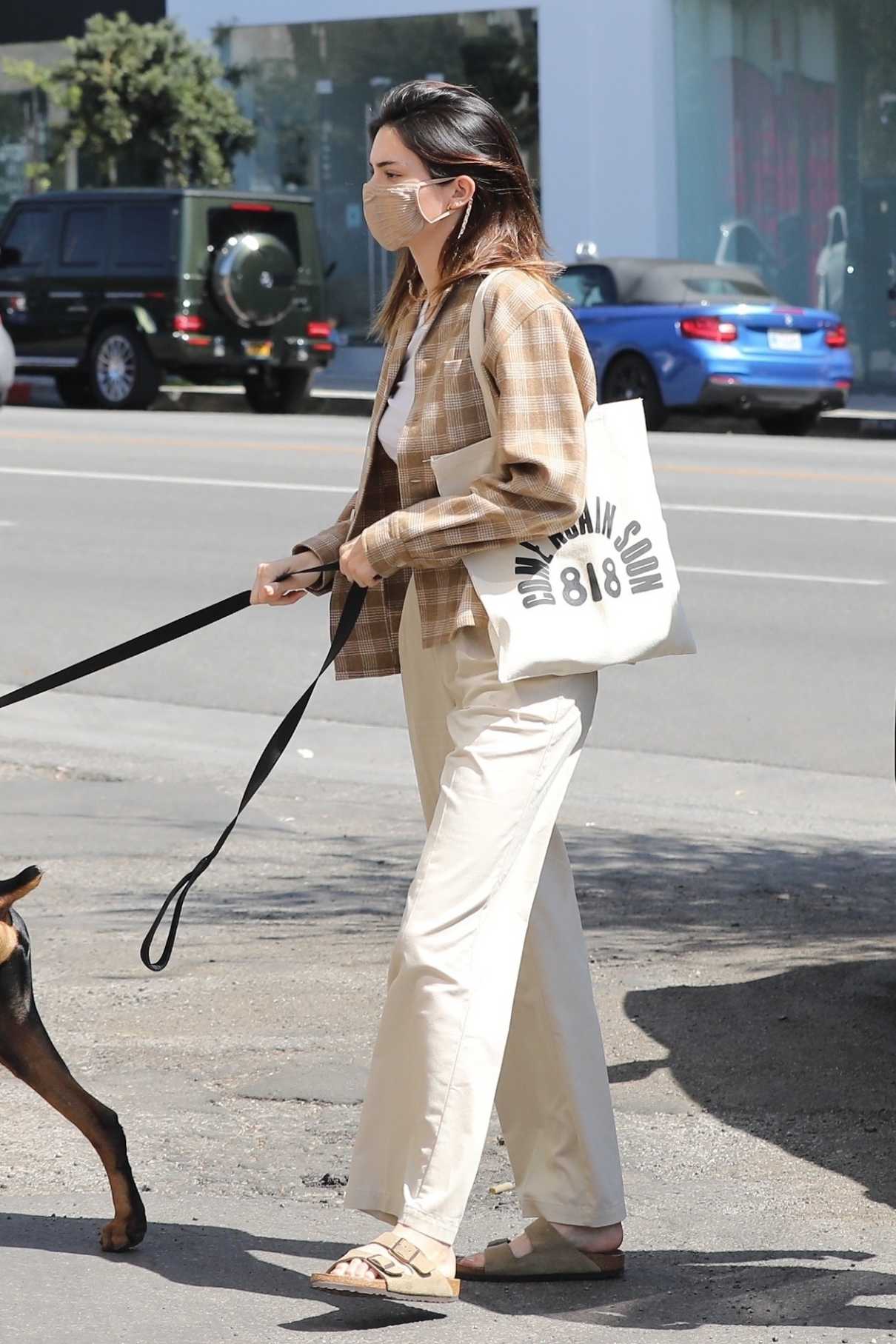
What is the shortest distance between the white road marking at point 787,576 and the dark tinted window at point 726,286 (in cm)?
935

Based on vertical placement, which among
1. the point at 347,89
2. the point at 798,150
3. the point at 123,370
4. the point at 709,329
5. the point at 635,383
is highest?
the point at 347,89

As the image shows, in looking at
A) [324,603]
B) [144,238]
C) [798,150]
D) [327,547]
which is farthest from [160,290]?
[327,547]

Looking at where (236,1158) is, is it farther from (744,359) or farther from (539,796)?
(744,359)

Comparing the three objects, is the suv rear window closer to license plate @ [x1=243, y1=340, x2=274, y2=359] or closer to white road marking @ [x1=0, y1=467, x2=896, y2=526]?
license plate @ [x1=243, y1=340, x2=274, y2=359]

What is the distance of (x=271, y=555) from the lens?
1317cm

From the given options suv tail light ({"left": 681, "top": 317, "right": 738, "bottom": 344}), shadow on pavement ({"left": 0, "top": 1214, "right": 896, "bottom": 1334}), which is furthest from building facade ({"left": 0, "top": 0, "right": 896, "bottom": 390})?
shadow on pavement ({"left": 0, "top": 1214, "right": 896, "bottom": 1334})

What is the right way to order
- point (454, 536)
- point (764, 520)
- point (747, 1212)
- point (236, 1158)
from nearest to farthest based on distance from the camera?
1. point (454, 536)
2. point (747, 1212)
3. point (236, 1158)
4. point (764, 520)

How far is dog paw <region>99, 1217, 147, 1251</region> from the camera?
3.88 meters

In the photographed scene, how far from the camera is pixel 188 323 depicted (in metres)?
23.7

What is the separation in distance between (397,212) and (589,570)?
674mm

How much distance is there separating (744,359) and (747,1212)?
1738 cm

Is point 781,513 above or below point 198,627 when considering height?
below

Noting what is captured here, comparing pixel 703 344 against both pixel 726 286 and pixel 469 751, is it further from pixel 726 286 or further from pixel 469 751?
pixel 469 751

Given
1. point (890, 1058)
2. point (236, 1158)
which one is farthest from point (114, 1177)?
point (890, 1058)
